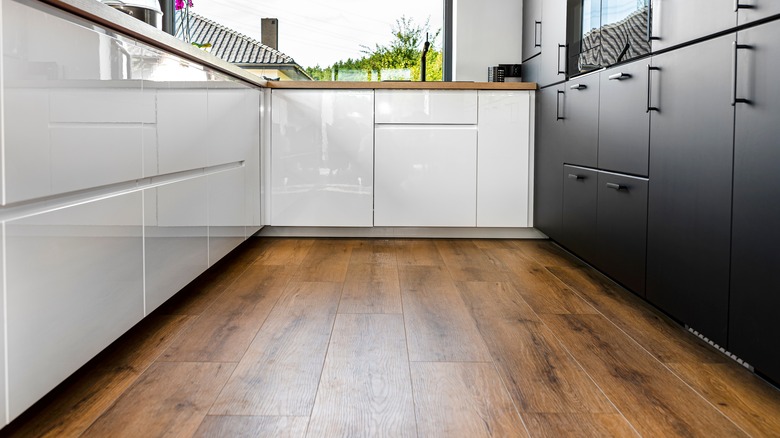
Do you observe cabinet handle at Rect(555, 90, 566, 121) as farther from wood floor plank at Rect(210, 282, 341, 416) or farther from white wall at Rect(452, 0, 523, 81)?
wood floor plank at Rect(210, 282, 341, 416)

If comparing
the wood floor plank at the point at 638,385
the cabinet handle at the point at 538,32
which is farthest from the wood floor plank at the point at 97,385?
the cabinet handle at the point at 538,32

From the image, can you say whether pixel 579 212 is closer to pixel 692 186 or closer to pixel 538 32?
pixel 692 186

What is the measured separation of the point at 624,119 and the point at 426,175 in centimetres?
175

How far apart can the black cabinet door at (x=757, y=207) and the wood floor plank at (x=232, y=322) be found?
1.36 meters

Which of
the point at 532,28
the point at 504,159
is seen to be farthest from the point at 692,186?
the point at 532,28

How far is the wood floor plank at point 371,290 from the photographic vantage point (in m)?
2.62

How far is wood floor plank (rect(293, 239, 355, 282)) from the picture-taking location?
10.5 ft

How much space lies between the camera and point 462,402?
1689mm

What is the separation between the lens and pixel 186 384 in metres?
1.80

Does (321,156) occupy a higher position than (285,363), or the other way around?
(321,156)

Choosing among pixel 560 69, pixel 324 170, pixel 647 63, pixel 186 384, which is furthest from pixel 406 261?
pixel 186 384

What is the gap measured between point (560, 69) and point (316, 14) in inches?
83.0

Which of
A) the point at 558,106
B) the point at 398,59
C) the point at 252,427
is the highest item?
the point at 398,59

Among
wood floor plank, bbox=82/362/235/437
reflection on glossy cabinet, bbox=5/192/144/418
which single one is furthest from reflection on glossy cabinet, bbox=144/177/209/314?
wood floor plank, bbox=82/362/235/437
